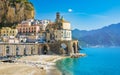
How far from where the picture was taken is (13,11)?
14438 centimetres

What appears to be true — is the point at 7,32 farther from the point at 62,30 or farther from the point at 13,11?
the point at 62,30

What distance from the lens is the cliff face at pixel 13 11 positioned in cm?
14225

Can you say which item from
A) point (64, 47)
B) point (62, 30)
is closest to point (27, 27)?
point (62, 30)

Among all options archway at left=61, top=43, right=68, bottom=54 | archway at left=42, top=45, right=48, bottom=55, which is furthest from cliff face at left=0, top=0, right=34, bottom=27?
archway at left=61, top=43, right=68, bottom=54

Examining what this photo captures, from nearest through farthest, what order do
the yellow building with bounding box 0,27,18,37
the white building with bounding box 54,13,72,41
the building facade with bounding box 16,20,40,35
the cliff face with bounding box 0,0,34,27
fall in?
the white building with bounding box 54,13,72,41 < the yellow building with bounding box 0,27,18,37 < the building facade with bounding box 16,20,40,35 < the cliff face with bounding box 0,0,34,27

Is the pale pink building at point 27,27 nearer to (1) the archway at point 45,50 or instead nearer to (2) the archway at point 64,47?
(1) the archway at point 45,50

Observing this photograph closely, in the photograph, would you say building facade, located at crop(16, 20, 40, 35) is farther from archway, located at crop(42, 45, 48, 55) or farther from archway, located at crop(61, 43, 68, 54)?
archway, located at crop(61, 43, 68, 54)

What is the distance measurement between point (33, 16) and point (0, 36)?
3268cm

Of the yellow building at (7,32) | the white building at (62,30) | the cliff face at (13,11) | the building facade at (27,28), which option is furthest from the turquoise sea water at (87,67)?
the cliff face at (13,11)

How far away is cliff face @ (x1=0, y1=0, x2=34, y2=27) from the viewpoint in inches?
5600

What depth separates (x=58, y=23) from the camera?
422ft

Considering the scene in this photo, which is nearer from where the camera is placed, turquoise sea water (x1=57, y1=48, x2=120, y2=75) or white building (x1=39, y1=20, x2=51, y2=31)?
turquoise sea water (x1=57, y1=48, x2=120, y2=75)

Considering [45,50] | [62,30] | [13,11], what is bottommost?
[45,50]

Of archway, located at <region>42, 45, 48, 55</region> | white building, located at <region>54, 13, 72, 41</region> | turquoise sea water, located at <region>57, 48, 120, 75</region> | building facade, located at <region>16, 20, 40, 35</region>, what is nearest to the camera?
turquoise sea water, located at <region>57, 48, 120, 75</region>
